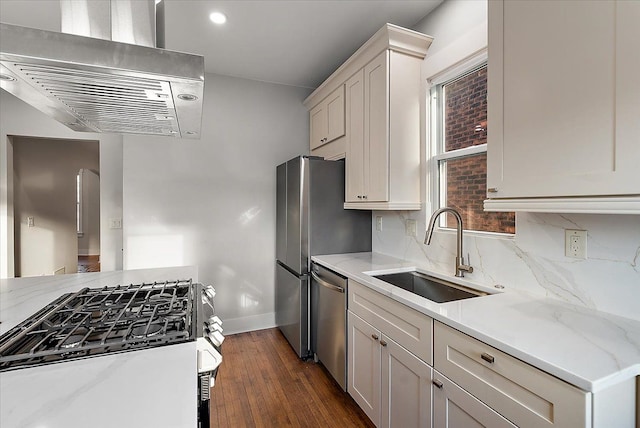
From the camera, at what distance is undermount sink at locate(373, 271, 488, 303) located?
5.79ft

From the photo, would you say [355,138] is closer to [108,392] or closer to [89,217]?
[108,392]

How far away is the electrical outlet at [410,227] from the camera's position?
7.63 ft

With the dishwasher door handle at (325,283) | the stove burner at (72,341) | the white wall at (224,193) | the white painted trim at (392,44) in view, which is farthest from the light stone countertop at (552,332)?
the white wall at (224,193)

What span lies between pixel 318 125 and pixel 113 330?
263cm

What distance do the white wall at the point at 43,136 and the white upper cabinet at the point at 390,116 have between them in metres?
2.59

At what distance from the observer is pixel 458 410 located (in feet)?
3.79

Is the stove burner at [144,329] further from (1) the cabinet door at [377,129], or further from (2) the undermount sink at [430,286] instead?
(1) the cabinet door at [377,129]

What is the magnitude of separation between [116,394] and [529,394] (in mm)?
1104

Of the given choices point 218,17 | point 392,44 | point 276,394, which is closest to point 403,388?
point 276,394

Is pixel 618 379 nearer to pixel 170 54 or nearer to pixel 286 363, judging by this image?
pixel 170 54

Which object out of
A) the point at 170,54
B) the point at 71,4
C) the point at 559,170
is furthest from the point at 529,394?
the point at 71,4

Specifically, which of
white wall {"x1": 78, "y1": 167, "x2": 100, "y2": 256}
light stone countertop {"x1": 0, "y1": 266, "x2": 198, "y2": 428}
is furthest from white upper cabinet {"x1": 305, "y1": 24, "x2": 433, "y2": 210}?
white wall {"x1": 78, "y1": 167, "x2": 100, "y2": 256}

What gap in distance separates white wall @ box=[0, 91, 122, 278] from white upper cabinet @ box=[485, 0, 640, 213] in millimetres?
3417

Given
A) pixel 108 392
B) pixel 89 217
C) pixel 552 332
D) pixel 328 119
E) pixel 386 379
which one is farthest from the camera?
pixel 89 217
